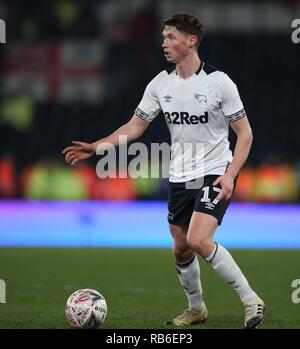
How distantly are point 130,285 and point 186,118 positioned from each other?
8.64ft

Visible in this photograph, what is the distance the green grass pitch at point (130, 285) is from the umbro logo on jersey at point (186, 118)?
1256mm

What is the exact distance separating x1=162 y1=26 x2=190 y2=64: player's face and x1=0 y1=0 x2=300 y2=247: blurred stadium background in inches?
284

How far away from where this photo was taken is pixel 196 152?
18.9ft

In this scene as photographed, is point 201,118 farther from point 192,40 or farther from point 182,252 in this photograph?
point 182,252

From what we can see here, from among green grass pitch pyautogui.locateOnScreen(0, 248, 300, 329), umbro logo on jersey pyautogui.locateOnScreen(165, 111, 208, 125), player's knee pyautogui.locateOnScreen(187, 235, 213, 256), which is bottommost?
green grass pitch pyautogui.locateOnScreen(0, 248, 300, 329)

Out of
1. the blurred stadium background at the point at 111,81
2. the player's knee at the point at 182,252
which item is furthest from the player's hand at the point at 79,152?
the blurred stadium background at the point at 111,81

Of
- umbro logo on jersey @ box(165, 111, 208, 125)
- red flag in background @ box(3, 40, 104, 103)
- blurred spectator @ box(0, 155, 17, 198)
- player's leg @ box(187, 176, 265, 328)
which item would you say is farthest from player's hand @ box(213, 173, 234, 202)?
red flag in background @ box(3, 40, 104, 103)

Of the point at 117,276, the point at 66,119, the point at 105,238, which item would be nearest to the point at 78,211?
the point at 105,238

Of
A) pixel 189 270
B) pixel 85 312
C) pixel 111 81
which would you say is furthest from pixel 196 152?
pixel 111 81

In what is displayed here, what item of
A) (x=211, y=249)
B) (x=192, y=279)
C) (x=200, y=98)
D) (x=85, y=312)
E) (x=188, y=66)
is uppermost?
(x=188, y=66)

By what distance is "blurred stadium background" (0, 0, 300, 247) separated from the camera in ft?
43.8

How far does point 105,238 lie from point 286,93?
5.60 meters

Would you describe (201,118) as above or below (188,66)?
below

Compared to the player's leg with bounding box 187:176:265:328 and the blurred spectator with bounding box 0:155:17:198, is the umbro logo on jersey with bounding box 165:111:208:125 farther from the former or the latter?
the blurred spectator with bounding box 0:155:17:198
